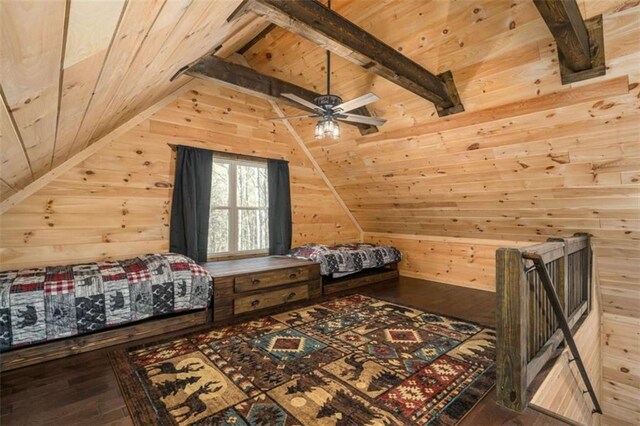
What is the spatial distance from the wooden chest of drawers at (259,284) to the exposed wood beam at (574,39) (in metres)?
3.17

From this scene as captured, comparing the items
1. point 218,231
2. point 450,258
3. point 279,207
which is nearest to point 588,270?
point 450,258

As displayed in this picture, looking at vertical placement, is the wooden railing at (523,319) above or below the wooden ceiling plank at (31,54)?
below

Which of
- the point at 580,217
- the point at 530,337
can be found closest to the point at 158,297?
the point at 530,337

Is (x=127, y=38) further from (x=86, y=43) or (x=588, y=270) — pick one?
(x=588, y=270)

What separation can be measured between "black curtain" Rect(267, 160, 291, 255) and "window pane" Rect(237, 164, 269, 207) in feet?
0.49

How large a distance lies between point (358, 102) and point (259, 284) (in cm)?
220

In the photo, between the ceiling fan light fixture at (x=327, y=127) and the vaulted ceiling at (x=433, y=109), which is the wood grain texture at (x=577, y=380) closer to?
the vaulted ceiling at (x=433, y=109)

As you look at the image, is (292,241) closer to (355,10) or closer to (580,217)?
(355,10)

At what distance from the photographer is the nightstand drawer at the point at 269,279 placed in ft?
11.1

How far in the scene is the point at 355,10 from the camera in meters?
2.80

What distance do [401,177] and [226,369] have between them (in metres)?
3.20

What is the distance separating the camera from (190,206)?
145 inches

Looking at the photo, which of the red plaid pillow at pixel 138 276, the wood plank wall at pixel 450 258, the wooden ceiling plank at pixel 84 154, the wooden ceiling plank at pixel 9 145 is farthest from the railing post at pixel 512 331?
the wooden ceiling plank at pixel 84 154

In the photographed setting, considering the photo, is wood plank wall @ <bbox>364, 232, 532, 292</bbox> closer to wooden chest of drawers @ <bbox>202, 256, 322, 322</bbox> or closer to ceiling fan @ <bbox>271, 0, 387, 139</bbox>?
wooden chest of drawers @ <bbox>202, 256, 322, 322</bbox>
